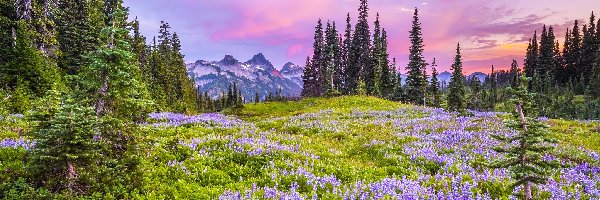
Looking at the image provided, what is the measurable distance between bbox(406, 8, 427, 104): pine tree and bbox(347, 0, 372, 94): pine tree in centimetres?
2253

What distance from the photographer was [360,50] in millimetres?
97500

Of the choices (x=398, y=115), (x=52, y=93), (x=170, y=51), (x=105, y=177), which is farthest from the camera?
(x=170, y=51)

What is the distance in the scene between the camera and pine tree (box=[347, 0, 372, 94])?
97.1 m

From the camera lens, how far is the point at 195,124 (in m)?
20.4

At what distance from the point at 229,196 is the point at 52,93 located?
16.1 feet

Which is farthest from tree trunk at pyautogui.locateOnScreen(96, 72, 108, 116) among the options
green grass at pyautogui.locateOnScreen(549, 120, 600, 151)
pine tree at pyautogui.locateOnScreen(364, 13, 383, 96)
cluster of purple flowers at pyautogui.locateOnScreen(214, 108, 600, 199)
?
pine tree at pyautogui.locateOnScreen(364, 13, 383, 96)

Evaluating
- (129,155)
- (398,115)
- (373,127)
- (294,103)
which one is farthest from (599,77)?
(129,155)

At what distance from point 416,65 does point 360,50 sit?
97.1 feet

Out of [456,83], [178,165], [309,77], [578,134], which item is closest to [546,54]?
[456,83]

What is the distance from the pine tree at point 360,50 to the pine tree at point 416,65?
73.9 feet

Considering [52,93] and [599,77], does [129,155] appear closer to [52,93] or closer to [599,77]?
[52,93]

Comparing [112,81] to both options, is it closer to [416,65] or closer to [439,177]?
[439,177]

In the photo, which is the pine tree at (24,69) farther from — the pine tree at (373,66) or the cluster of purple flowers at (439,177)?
the pine tree at (373,66)

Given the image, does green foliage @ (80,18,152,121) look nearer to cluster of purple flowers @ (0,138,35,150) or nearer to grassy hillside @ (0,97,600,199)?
grassy hillside @ (0,97,600,199)
